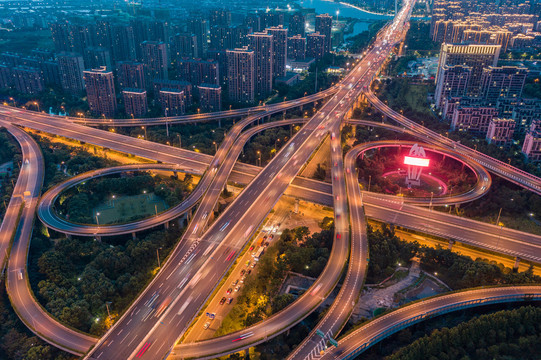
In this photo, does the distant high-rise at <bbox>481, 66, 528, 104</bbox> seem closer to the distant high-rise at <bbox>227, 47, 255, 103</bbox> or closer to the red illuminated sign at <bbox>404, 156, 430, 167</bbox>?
the red illuminated sign at <bbox>404, 156, 430, 167</bbox>

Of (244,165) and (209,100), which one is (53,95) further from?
(244,165)

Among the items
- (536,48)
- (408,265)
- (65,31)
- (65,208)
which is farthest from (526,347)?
(65,31)

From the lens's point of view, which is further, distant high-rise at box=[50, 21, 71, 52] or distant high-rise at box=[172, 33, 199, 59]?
distant high-rise at box=[172, 33, 199, 59]

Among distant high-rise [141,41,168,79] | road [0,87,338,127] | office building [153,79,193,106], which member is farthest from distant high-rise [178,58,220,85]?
road [0,87,338,127]

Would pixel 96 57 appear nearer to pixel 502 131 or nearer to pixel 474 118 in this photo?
pixel 474 118

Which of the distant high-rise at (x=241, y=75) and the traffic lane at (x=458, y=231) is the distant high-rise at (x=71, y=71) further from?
the traffic lane at (x=458, y=231)

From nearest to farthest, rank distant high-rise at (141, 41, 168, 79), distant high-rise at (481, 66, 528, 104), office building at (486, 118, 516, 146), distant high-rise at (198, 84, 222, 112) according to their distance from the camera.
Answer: office building at (486, 118, 516, 146)
distant high-rise at (198, 84, 222, 112)
distant high-rise at (481, 66, 528, 104)
distant high-rise at (141, 41, 168, 79)

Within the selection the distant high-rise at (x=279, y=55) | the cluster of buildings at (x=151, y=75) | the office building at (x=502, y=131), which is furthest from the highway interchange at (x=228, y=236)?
the distant high-rise at (x=279, y=55)
